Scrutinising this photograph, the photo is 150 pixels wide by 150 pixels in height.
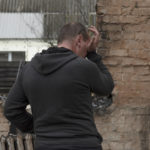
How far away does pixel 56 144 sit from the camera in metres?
2.19

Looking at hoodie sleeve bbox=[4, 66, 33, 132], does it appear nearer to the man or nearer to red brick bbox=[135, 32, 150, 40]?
the man

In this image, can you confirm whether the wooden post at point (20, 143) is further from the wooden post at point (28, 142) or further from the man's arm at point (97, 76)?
the man's arm at point (97, 76)

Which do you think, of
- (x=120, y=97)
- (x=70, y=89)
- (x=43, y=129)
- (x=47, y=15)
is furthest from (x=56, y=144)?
(x=47, y=15)

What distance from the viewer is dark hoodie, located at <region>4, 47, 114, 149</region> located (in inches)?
87.4

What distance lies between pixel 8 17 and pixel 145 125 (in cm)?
1567

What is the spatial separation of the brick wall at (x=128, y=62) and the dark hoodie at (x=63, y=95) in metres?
1.81

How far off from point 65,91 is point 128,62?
2030 mm

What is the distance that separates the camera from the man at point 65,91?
222 centimetres

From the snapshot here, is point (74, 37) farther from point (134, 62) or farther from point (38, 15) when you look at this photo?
point (38, 15)

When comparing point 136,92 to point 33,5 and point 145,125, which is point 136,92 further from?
point 33,5

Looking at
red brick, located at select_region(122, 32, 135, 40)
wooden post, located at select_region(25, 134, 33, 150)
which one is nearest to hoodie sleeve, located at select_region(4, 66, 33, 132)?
wooden post, located at select_region(25, 134, 33, 150)

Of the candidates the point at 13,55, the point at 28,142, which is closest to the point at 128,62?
the point at 28,142

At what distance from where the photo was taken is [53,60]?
229cm

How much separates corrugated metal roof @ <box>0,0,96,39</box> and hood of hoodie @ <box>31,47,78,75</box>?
14074mm
